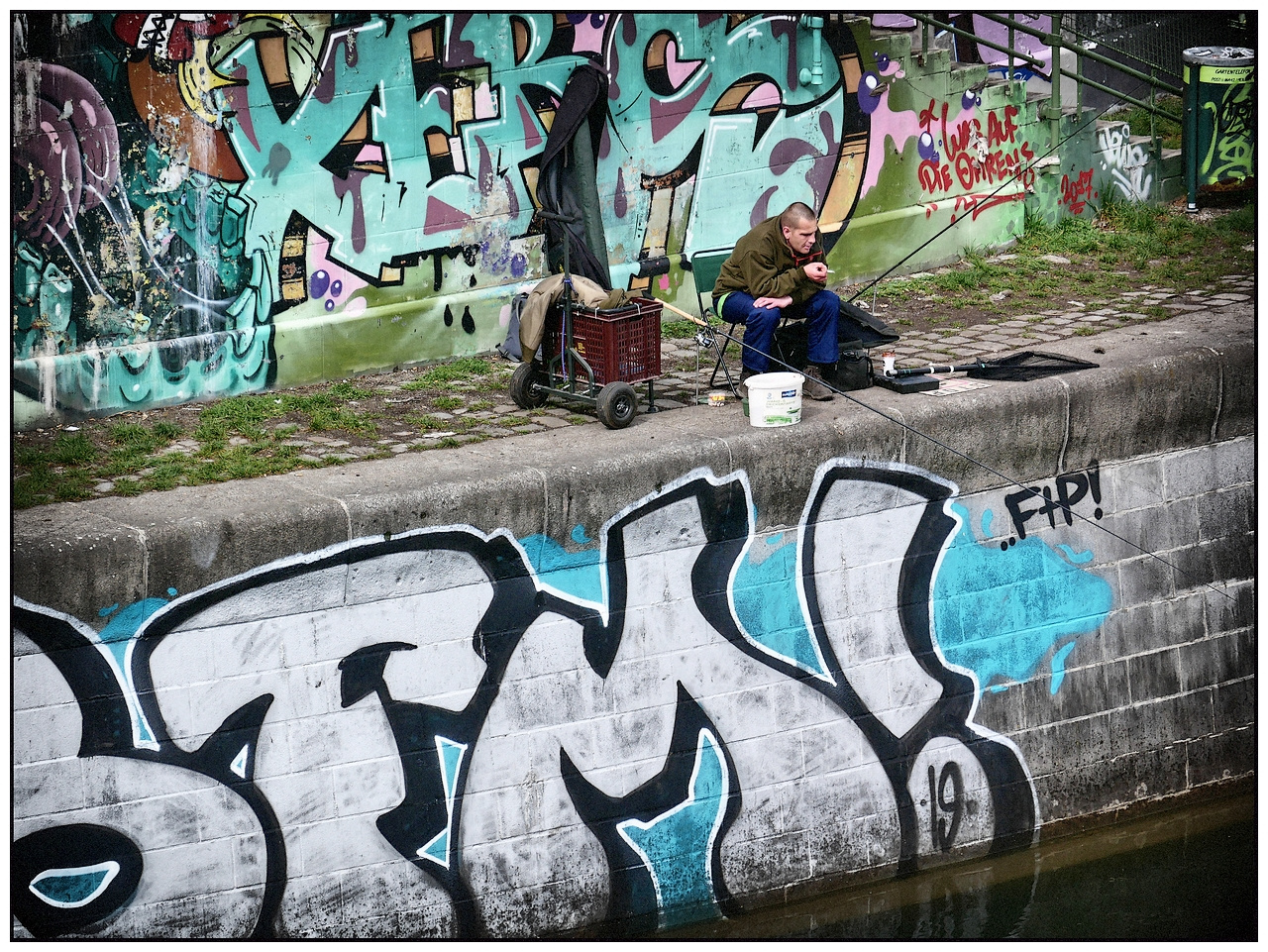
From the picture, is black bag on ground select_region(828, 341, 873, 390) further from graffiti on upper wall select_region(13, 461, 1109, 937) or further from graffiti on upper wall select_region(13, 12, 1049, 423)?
graffiti on upper wall select_region(13, 12, 1049, 423)

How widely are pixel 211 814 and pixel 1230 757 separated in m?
6.25

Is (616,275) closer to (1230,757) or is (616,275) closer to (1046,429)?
(1046,429)

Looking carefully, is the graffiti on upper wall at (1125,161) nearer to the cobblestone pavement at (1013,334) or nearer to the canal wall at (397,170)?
the canal wall at (397,170)

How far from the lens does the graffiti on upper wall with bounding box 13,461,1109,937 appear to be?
21.1 feet

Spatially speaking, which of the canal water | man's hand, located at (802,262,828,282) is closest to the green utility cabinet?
man's hand, located at (802,262,828,282)

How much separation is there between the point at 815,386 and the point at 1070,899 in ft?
10.4

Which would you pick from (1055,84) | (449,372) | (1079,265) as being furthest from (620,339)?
(1055,84)

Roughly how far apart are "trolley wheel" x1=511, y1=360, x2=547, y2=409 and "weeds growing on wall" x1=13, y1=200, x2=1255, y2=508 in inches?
4.3

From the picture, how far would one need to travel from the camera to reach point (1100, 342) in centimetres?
934

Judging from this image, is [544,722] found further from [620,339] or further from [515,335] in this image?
[515,335]

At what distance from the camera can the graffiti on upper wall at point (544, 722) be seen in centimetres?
642

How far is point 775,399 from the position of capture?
784 cm

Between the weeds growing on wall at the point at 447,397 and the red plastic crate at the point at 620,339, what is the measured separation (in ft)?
1.14

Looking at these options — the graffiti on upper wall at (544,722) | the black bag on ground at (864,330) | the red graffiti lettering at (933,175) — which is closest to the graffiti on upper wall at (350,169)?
the red graffiti lettering at (933,175)
